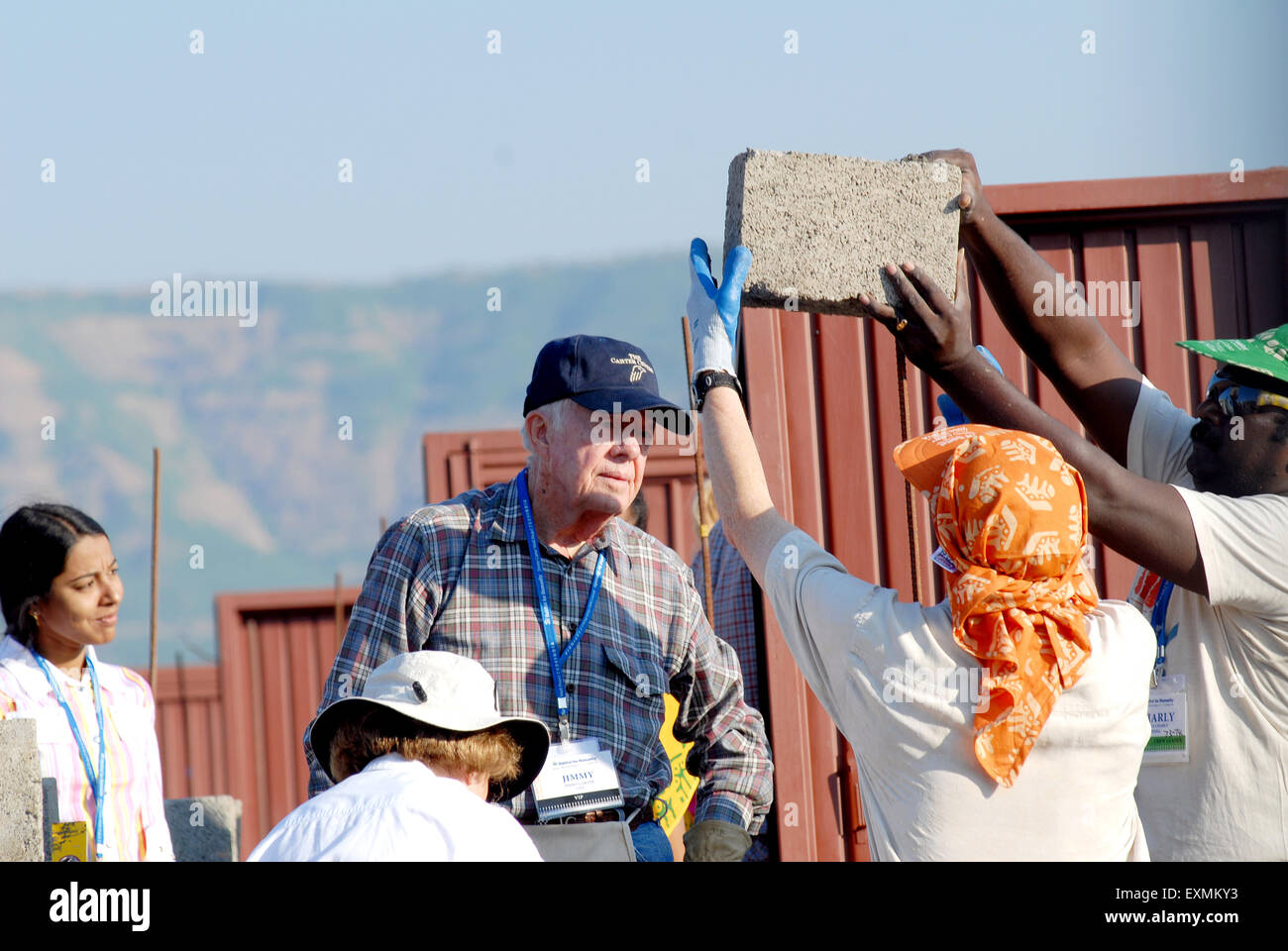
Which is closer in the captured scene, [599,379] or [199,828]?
[599,379]

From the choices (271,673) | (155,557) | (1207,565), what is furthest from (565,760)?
(271,673)

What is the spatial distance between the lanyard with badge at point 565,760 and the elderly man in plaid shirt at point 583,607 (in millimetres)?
11

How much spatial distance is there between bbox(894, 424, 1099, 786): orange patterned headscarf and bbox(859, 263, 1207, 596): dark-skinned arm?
1.24 ft

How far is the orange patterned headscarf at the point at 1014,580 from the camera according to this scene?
212 centimetres

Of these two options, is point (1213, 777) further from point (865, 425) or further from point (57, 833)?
point (57, 833)

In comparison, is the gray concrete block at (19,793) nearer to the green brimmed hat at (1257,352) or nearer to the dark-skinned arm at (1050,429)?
the dark-skinned arm at (1050,429)

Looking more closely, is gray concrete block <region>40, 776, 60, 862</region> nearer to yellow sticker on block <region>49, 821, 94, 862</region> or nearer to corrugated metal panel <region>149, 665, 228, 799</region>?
yellow sticker on block <region>49, 821, 94, 862</region>

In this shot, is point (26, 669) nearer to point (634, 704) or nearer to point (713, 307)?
point (634, 704)

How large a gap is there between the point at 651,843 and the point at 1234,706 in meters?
1.36

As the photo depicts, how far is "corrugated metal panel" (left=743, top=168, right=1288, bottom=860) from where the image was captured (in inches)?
178

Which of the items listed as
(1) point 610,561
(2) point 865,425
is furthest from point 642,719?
(2) point 865,425

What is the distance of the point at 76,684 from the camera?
11.9 ft

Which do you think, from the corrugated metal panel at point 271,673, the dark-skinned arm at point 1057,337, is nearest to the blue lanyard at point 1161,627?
the dark-skinned arm at point 1057,337

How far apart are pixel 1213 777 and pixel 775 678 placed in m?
2.02
